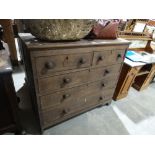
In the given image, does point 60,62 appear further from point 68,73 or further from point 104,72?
point 104,72

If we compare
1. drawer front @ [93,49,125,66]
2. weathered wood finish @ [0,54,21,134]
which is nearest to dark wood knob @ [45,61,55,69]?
weathered wood finish @ [0,54,21,134]

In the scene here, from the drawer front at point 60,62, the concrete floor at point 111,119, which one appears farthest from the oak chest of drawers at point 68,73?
the concrete floor at point 111,119

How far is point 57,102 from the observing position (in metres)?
1.35

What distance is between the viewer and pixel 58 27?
3.05 ft

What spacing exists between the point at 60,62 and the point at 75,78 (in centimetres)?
28

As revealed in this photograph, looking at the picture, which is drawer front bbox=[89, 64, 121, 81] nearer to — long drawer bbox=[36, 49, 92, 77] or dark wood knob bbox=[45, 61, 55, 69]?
long drawer bbox=[36, 49, 92, 77]

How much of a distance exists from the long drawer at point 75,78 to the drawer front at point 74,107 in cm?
25

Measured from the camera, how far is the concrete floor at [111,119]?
156cm

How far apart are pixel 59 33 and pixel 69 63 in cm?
27

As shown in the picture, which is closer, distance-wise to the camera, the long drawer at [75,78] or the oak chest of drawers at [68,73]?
the oak chest of drawers at [68,73]

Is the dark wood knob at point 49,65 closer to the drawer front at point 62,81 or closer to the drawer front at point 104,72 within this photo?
the drawer front at point 62,81

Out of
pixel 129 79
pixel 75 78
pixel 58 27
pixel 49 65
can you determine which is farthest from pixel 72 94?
pixel 129 79
